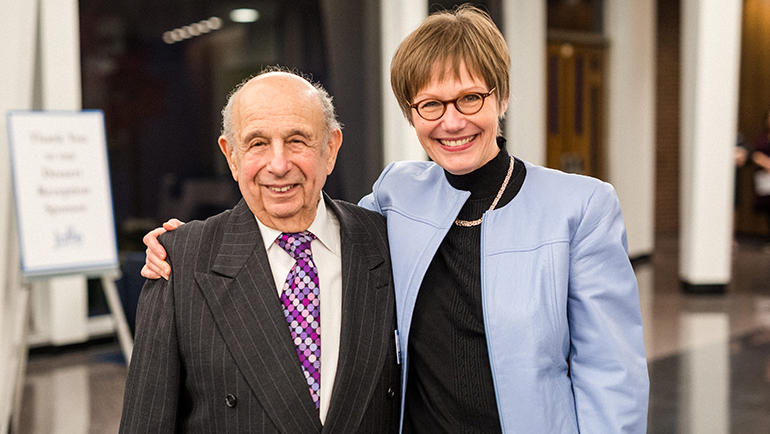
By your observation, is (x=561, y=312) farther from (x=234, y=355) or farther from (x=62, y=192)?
(x=62, y=192)

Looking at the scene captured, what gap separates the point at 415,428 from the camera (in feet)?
5.15

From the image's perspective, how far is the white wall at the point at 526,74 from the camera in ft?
23.9

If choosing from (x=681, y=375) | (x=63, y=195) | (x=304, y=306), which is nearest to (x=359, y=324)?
(x=304, y=306)

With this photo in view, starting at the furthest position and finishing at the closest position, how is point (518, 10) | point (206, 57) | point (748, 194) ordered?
point (748, 194) < point (518, 10) < point (206, 57)

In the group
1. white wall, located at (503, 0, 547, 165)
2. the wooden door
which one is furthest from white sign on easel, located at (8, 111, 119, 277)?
the wooden door

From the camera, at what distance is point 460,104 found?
57.3 inches

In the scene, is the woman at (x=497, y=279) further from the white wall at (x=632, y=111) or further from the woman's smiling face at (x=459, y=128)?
the white wall at (x=632, y=111)

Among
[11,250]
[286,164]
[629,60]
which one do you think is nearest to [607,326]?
[286,164]

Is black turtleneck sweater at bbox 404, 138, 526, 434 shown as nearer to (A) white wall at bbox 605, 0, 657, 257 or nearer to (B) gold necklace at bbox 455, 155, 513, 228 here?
(B) gold necklace at bbox 455, 155, 513, 228

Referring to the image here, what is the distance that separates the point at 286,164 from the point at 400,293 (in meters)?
0.38

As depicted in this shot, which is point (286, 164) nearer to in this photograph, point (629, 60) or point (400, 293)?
point (400, 293)

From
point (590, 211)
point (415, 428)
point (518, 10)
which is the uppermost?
point (518, 10)

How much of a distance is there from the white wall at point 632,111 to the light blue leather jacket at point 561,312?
293 inches

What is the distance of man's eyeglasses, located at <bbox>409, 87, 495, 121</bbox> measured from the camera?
4.76 ft
